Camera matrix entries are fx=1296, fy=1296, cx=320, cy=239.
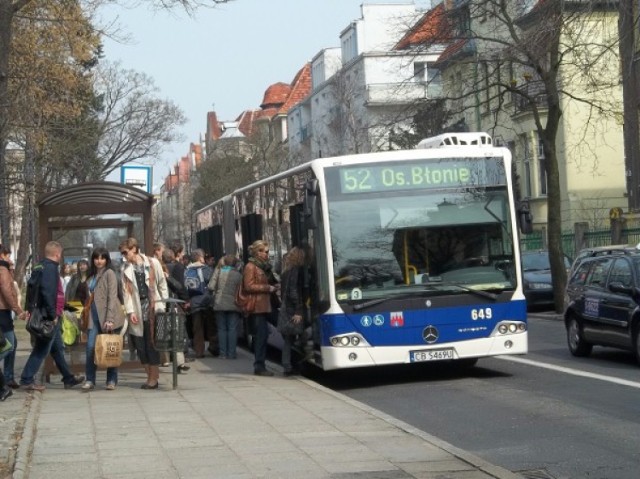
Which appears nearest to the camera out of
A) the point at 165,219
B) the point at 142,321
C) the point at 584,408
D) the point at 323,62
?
the point at 584,408

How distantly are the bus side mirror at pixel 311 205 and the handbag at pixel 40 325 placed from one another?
350cm

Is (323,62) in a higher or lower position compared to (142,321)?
higher

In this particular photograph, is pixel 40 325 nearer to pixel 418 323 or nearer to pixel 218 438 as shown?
pixel 418 323

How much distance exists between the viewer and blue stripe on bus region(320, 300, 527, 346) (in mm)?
16547

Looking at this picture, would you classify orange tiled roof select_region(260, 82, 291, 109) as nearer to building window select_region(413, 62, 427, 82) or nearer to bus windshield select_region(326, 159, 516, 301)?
building window select_region(413, 62, 427, 82)

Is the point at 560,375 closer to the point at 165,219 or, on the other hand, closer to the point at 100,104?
the point at 100,104

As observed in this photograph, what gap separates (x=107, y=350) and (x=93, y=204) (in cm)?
324

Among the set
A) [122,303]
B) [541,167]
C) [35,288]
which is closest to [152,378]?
[122,303]

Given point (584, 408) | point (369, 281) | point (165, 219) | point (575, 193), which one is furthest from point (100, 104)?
point (165, 219)

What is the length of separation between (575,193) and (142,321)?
35.6 meters

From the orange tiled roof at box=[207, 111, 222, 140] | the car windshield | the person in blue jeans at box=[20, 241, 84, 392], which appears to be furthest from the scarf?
the orange tiled roof at box=[207, 111, 222, 140]

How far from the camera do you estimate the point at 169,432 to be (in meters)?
12.2

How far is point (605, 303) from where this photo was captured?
62.6ft

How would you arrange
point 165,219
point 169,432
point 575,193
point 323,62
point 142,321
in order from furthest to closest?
1. point 165,219
2. point 323,62
3. point 575,193
4. point 142,321
5. point 169,432
